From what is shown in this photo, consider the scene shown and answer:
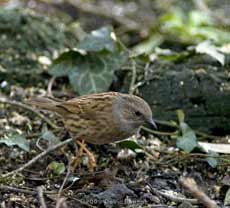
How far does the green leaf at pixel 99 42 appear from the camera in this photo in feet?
21.8

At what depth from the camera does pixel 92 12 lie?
1039 cm

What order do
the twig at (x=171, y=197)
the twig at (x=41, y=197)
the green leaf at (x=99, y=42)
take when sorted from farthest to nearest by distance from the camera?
the green leaf at (x=99, y=42), the twig at (x=171, y=197), the twig at (x=41, y=197)

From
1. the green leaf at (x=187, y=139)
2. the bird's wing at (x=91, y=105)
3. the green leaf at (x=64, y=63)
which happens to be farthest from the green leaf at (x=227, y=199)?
the green leaf at (x=64, y=63)

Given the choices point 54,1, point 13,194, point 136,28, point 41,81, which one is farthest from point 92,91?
point 54,1

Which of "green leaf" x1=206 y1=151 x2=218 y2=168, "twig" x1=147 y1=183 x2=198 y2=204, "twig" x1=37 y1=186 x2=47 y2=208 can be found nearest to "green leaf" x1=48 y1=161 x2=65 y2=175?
"twig" x1=37 y1=186 x2=47 y2=208

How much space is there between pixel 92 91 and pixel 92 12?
4.07 metres

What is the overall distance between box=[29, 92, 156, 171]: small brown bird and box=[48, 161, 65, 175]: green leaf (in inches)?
8.2

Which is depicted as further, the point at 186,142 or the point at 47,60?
the point at 47,60

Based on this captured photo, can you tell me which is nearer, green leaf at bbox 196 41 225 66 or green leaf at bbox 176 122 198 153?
green leaf at bbox 176 122 198 153

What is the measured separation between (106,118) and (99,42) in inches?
56.8

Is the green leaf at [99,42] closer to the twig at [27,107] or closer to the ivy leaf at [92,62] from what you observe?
the ivy leaf at [92,62]

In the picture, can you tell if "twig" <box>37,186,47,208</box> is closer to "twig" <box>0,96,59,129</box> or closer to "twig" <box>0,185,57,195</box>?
"twig" <box>0,185,57,195</box>

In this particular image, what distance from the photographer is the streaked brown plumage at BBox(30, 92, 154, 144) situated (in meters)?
5.39

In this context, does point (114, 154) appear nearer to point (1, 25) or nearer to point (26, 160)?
point (26, 160)
